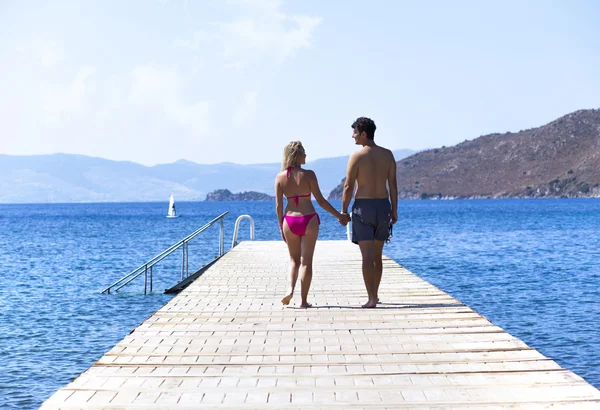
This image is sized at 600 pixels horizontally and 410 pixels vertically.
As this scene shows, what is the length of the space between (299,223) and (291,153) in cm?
83

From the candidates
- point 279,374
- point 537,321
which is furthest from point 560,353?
point 279,374

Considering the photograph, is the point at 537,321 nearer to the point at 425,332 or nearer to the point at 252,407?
the point at 425,332

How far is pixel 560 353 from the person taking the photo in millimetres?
13523

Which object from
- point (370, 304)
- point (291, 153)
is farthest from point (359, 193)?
point (370, 304)

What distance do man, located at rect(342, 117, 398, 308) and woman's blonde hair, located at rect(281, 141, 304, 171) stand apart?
61cm

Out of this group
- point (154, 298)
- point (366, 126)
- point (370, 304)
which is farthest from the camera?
point (154, 298)

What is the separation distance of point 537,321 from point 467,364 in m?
11.8

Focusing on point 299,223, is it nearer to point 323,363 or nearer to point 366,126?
point 366,126

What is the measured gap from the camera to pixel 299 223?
9.13 m

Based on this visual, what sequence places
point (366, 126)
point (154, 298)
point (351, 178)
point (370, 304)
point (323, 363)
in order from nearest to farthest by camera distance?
point (323, 363) → point (351, 178) → point (366, 126) → point (370, 304) → point (154, 298)

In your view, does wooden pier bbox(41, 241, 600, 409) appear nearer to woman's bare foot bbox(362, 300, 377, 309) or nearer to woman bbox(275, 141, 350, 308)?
woman's bare foot bbox(362, 300, 377, 309)

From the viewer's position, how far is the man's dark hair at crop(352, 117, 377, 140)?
9062 mm

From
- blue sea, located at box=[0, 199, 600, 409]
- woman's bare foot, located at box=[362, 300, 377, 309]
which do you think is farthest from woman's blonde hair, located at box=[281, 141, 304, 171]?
blue sea, located at box=[0, 199, 600, 409]

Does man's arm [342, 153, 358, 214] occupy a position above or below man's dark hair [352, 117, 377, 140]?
below
